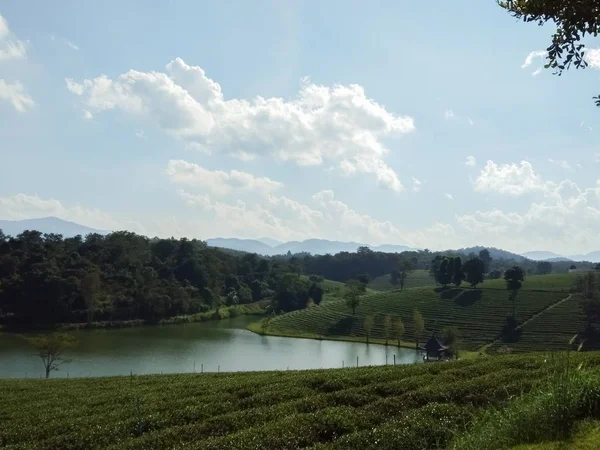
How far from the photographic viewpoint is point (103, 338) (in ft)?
219

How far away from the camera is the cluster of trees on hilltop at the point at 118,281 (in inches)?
3063

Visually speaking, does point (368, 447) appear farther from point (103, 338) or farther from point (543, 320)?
point (543, 320)

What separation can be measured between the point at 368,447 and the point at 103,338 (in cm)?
6567

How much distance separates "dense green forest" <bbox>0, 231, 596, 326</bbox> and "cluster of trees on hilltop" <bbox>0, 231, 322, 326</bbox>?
0.14 m

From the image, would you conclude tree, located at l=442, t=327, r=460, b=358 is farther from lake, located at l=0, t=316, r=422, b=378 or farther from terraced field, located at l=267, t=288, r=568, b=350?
terraced field, located at l=267, t=288, r=568, b=350

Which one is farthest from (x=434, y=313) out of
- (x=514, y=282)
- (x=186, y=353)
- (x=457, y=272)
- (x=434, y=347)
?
(x=186, y=353)

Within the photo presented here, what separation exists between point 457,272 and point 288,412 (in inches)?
3514

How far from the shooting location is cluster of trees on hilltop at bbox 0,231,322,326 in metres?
77.8

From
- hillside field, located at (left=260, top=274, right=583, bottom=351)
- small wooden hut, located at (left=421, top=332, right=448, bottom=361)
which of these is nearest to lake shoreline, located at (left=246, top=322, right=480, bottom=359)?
hillside field, located at (left=260, top=274, right=583, bottom=351)

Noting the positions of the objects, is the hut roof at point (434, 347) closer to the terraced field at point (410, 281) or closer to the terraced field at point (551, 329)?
the terraced field at point (551, 329)

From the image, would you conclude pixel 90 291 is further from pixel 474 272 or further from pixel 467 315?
pixel 474 272

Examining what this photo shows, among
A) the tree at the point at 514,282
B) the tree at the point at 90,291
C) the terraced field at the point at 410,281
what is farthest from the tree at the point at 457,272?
the tree at the point at 90,291

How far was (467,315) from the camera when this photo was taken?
78.4 m

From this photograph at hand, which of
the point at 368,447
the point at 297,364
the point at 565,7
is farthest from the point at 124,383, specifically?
the point at 297,364
